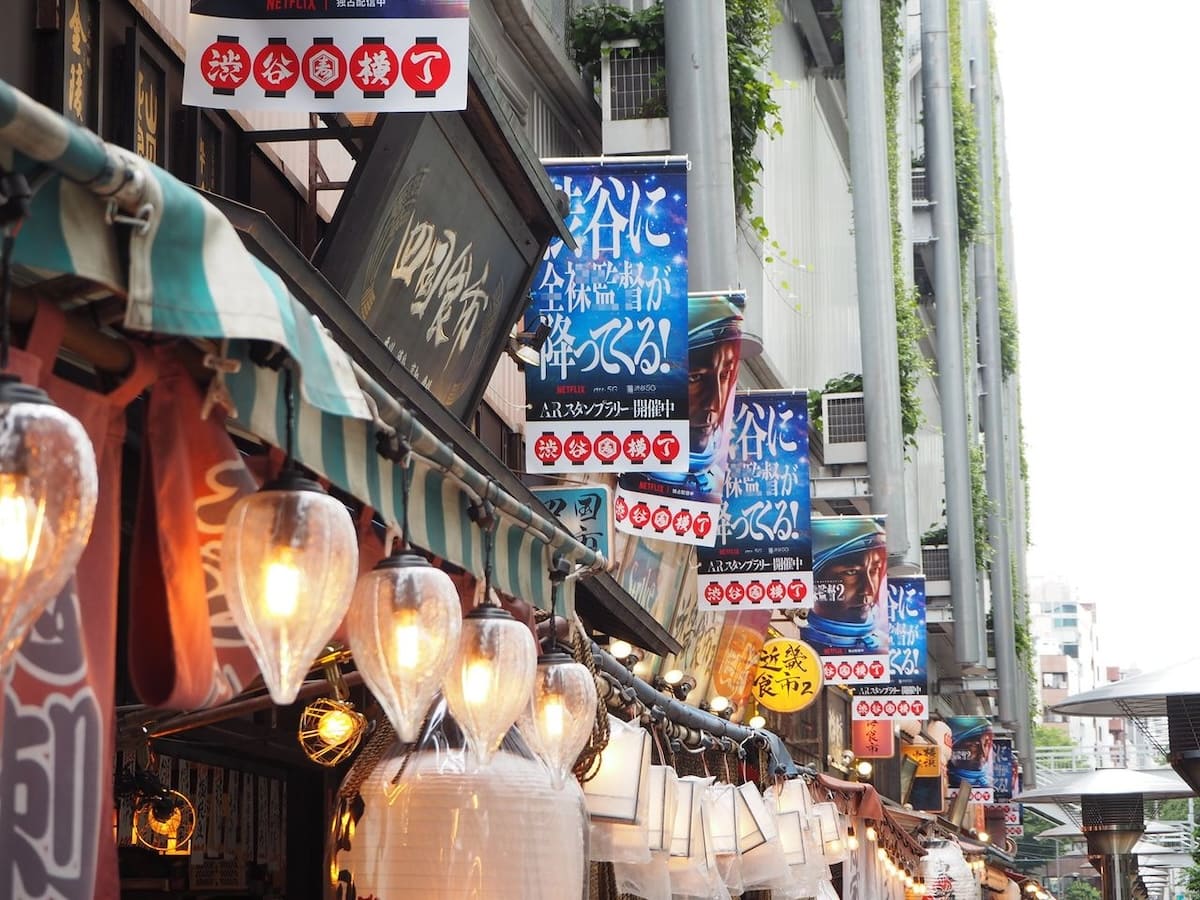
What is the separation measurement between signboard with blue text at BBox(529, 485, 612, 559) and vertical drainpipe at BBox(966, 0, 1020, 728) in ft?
102

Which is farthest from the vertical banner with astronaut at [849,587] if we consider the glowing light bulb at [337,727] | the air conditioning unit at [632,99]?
the glowing light bulb at [337,727]

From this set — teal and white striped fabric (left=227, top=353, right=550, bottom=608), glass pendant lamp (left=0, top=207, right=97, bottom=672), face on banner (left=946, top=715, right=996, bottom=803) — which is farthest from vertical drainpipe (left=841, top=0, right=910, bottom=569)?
face on banner (left=946, top=715, right=996, bottom=803)

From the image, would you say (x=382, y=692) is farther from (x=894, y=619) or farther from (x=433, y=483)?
(x=894, y=619)

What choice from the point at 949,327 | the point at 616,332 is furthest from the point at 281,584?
the point at 949,327

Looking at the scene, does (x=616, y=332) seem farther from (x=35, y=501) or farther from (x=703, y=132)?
(x=35, y=501)

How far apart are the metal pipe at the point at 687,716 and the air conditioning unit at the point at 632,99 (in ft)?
16.2

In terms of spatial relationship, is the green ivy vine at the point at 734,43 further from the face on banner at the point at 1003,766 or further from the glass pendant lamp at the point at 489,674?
the face on banner at the point at 1003,766

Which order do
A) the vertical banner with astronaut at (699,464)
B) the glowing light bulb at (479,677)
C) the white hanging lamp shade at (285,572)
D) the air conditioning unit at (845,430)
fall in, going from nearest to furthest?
1. the white hanging lamp shade at (285,572)
2. the glowing light bulb at (479,677)
3. the vertical banner with astronaut at (699,464)
4. the air conditioning unit at (845,430)

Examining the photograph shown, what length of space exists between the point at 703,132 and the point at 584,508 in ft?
9.53

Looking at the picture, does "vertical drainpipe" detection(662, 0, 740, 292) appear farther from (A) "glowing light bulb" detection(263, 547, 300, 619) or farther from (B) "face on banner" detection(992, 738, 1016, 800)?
(B) "face on banner" detection(992, 738, 1016, 800)

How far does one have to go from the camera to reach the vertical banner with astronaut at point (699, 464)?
12102 millimetres

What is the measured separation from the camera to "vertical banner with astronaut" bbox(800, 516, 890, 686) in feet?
63.1

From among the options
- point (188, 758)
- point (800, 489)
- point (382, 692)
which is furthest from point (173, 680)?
point (800, 489)

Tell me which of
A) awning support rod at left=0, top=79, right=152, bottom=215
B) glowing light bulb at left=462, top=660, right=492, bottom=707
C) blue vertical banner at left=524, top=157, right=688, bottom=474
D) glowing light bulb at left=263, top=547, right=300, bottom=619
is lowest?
glowing light bulb at left=462, top=660, right=492, bottom=707
